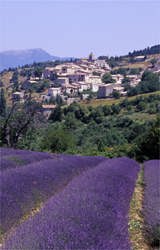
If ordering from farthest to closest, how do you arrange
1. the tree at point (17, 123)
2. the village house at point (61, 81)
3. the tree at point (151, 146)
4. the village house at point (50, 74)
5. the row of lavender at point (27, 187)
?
the village house at point (50, 74)
the village house at point (61, 81)
the tree at point (17, 123)
the tree at point (151, 146)
the row of lavender at point (27, 187)

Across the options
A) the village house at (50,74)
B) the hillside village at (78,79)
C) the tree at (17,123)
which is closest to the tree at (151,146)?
the tree at (17,123)

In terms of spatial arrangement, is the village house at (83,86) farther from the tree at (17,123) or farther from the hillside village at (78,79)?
the tree at (17,123)

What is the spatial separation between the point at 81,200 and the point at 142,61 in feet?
564

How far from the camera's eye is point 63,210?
195 inches

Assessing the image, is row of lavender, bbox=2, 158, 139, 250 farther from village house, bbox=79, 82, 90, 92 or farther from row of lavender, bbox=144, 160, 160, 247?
village house, bbox=79, 82, 90, 92

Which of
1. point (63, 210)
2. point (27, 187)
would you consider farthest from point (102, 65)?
point (63, 210)

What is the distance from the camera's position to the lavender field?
3717 mm

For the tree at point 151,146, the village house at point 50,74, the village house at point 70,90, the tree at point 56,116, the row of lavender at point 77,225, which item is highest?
the row of lavender at point 77,225

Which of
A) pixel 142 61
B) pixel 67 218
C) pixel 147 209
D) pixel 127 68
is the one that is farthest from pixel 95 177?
pixel 142 61

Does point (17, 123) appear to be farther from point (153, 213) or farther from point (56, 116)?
point (56, 116)

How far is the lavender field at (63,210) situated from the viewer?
12.2ft

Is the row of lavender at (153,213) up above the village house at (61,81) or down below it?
above

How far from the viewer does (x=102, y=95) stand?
107 metres

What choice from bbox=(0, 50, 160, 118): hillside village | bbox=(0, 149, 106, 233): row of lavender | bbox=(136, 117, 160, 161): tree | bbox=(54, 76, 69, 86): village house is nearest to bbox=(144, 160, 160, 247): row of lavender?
bbox=(0, 149, 106, 233): row of lavender
